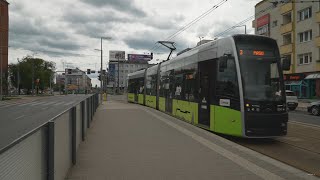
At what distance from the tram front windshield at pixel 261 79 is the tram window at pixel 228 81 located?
0.26 metres

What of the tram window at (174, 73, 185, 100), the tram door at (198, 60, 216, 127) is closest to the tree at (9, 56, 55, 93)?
the tram window at (174, 73, 185, 100)

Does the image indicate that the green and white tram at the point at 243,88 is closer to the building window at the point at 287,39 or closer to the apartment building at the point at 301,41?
the apartment building at the point at 301,41

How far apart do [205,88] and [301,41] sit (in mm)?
35447

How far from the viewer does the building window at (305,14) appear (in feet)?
145

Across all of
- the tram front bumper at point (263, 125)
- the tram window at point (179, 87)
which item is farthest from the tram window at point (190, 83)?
the tram front bumper at point (263, 125)

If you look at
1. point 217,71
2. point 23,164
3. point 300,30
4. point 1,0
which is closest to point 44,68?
point 1,0

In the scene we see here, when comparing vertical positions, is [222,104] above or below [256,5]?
below

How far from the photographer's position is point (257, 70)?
1199cm

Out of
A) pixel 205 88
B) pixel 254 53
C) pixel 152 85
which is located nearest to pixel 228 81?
pixel 254 53

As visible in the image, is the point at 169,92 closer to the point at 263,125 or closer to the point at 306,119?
the point at 306,119

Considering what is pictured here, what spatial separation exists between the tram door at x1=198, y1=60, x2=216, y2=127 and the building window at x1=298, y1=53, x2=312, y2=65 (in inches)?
1303

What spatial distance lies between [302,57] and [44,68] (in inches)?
3925

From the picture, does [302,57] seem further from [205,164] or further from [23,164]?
[23,164]

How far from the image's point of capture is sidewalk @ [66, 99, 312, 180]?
6957 millimetres
